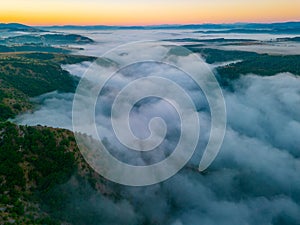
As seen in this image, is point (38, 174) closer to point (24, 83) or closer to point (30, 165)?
point (30, 165)

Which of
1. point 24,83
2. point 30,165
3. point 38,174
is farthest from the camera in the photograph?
point 24,83

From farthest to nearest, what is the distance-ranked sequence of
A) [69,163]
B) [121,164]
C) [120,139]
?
[120,139] → [121,164] → [69,163]

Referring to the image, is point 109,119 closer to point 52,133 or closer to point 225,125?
point 52,133

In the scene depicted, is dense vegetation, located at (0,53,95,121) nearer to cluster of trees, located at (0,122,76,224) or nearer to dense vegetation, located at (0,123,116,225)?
cluster of trees, located at (0,122,76,224)

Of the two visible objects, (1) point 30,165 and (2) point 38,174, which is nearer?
(2) point 38,174

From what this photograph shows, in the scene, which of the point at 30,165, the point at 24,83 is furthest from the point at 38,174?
the point at 24,83

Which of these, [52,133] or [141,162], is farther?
[141,162]

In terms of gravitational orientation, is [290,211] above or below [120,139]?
below

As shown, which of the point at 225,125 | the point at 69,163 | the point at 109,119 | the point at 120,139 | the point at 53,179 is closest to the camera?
the point at 53,179

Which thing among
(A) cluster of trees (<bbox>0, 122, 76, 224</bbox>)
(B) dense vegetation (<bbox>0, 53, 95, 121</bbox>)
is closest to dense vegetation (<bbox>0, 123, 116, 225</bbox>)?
(A) cluster of trees (<bbox>0, 122, 76, 224</bbox>)

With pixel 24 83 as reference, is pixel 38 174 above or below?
below

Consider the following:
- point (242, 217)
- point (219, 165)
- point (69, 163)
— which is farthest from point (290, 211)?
point (69, 163)
